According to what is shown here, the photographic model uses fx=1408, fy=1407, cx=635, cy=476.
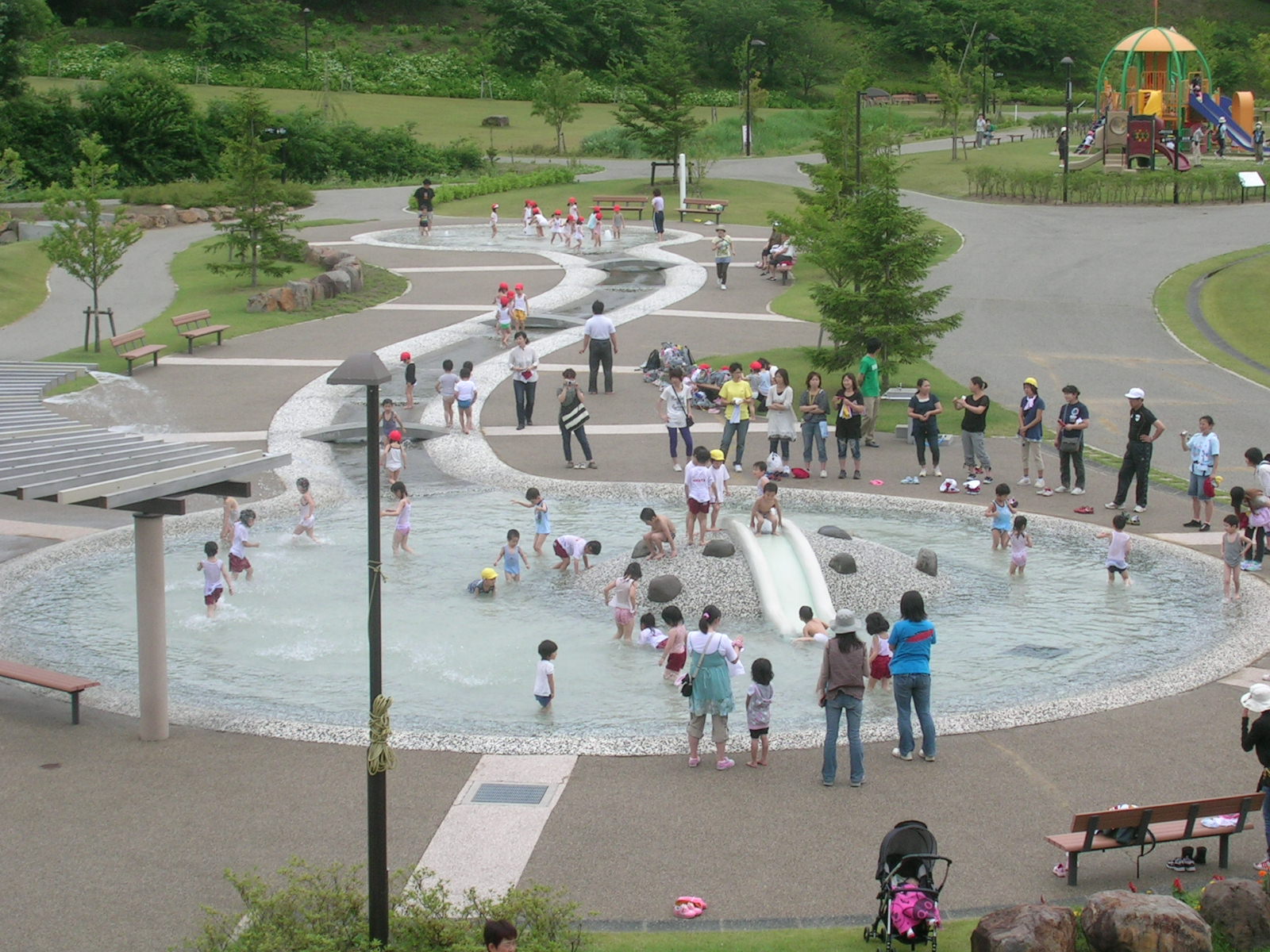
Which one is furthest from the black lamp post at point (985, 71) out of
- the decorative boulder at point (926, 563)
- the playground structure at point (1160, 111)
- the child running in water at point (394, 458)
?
the decorative boulder at point (926, 563)

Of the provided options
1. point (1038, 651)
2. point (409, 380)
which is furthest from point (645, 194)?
point (1038, 651)

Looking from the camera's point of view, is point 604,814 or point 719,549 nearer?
point 604,814

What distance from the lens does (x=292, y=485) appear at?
20812 mm

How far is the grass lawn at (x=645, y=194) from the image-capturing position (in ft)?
162

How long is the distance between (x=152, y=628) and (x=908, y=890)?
22.2 ft

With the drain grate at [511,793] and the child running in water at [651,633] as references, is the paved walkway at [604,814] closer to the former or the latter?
the drain grate at [511,793]

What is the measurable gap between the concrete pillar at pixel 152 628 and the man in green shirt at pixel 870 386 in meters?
12.7

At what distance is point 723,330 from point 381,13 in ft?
236

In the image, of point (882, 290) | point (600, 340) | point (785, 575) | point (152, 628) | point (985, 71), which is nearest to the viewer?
point (152, 628)

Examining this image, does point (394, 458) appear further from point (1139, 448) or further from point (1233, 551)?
point (1233, 551)

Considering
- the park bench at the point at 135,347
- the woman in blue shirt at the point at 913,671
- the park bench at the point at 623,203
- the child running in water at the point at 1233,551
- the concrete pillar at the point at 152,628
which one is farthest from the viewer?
the park bench at the point at 623,203

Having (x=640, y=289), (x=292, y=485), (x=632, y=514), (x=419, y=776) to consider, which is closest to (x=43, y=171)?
(x=640, y=289)

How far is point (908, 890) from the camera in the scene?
8.45m

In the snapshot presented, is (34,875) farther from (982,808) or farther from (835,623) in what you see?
(982,808)
